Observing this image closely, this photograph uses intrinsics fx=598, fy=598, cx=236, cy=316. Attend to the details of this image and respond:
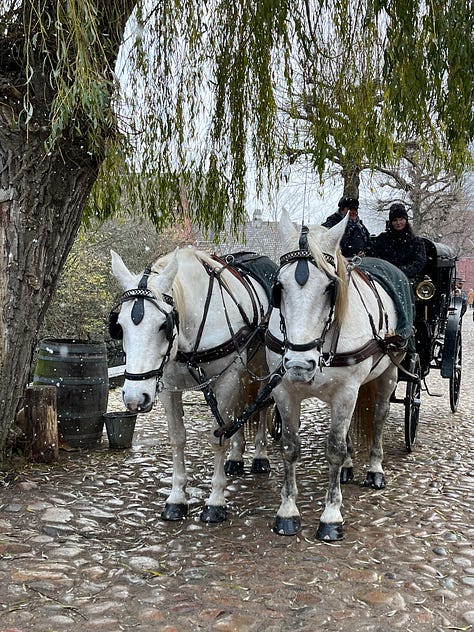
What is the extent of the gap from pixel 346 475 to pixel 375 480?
0.25 meters

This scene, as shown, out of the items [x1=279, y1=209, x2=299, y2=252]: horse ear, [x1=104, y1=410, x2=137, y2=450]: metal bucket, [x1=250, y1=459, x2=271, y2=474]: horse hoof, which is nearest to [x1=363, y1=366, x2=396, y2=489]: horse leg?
[x1=250, y1=459, x2=271, y2=474]: horse hoof

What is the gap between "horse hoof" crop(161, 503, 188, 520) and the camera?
4184 millimetres

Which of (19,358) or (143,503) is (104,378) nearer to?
(19,358)

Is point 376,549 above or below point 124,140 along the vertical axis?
below

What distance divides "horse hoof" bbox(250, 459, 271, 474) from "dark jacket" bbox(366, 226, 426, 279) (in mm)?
2313

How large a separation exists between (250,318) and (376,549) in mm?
1768

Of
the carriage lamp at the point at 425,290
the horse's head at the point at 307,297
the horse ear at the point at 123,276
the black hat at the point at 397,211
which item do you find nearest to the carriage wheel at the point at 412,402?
the carriage lamp at the point at 425,290

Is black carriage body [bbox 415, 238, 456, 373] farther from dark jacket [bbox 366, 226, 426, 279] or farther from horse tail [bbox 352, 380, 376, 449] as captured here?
horse tail [bbox 352, 380, 376, 449]

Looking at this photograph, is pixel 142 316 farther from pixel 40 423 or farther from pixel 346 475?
pixel 346 475

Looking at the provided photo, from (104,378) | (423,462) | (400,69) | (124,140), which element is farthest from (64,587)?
(400,69)

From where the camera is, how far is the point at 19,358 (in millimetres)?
4992

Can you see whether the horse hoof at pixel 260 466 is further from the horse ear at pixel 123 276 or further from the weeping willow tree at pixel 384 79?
the weeping willow tree at pixel 384 79

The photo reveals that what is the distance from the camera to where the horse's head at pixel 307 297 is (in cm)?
330

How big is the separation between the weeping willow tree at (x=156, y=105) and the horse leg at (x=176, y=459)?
1.57 meters
